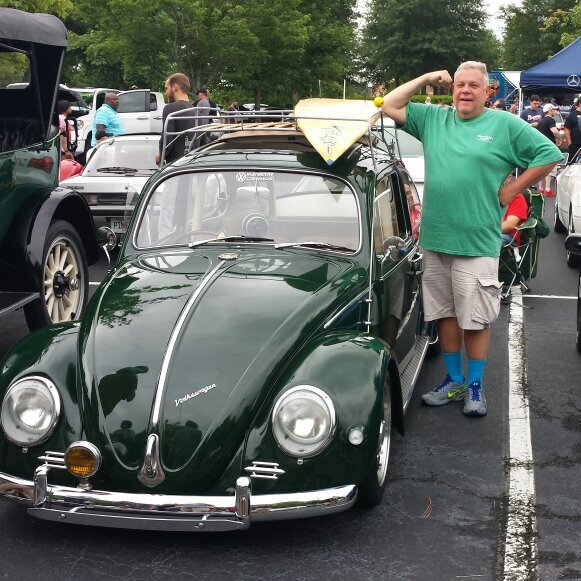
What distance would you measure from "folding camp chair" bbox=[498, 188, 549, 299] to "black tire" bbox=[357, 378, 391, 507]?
188 inches

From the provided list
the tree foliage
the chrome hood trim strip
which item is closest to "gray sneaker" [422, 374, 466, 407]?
the chrome hood trim strip

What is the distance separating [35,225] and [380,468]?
3.74 m

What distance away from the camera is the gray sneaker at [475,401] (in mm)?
6176

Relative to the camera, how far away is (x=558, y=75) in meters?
19.3

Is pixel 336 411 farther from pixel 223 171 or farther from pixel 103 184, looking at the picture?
pixel 103 184

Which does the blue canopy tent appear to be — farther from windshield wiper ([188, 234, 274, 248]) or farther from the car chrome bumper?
the car chrome bumper

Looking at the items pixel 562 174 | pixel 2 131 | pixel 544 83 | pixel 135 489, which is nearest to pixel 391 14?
pixel 544 83

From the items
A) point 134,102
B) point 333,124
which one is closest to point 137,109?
point 134,102

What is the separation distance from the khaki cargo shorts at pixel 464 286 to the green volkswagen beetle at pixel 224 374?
0.64 m

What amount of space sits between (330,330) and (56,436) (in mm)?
1434

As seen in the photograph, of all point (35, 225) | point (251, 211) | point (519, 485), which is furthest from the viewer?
point (35, 225)

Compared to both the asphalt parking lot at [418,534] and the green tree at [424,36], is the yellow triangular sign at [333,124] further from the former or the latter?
the green tree at [424,36]

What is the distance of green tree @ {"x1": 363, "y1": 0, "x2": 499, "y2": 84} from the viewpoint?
6241 centimetres

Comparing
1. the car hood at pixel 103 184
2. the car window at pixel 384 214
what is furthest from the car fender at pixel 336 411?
the car hood at pixel 103 184
